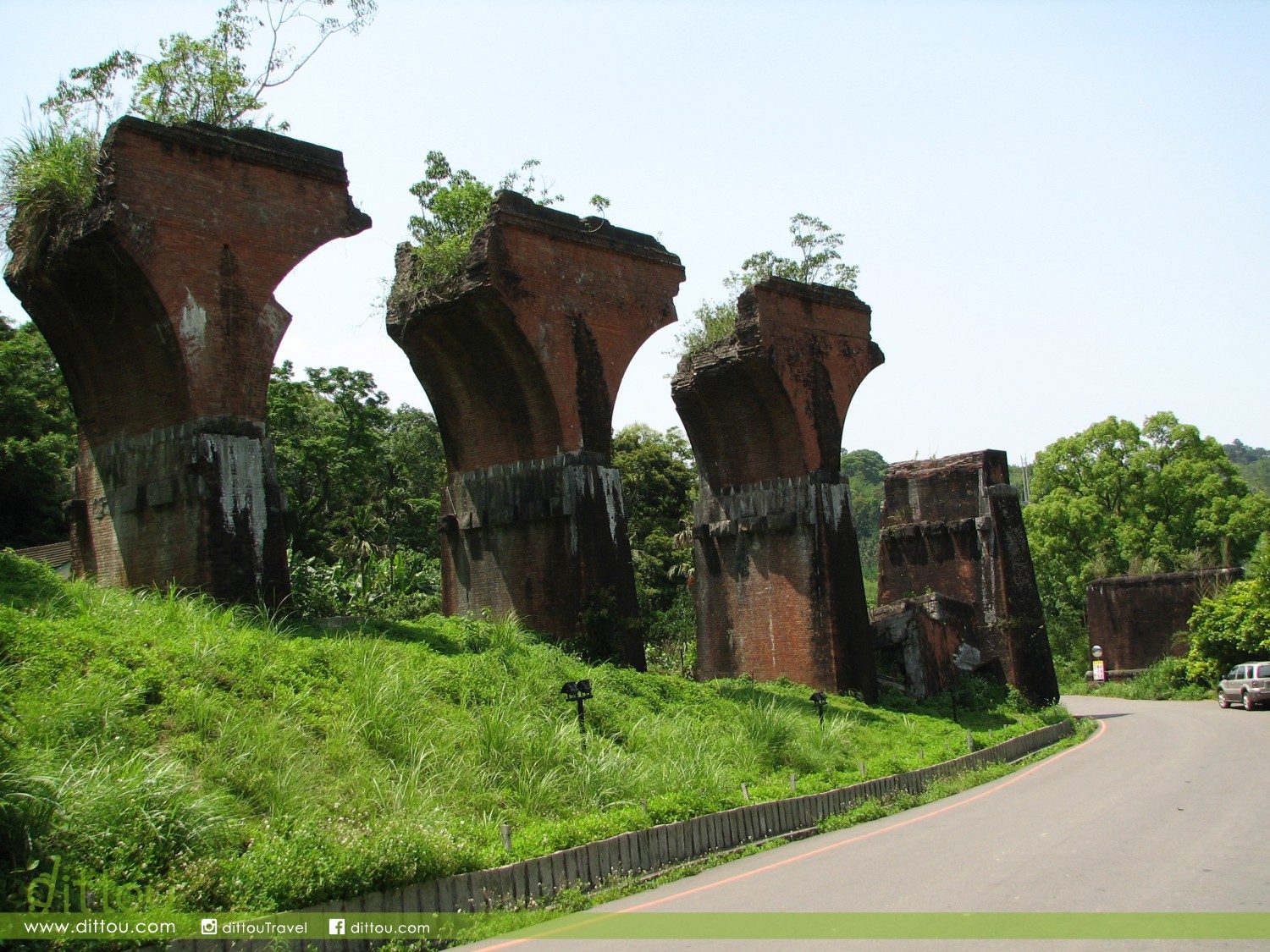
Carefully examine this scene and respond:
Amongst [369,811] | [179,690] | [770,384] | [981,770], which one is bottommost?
[981,770]

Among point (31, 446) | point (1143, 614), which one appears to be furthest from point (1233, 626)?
point (31, 446)

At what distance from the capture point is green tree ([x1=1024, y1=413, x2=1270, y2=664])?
40.1 m

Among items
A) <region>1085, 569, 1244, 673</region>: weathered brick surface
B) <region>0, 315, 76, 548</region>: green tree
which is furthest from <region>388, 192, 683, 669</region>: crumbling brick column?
<region>1085, 569, 1244, 673</region>: weathered brick surface

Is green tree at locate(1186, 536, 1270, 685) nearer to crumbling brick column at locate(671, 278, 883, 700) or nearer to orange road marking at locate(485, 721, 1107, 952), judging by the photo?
crumbling brick column at locate(671, 278, 883, 700)

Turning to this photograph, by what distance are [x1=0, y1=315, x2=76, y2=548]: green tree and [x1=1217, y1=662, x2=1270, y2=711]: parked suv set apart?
82.0 ft

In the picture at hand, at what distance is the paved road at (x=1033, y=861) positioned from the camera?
260 inches

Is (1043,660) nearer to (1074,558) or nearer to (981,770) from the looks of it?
(981,770)

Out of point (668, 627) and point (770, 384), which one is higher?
point (770, 384)

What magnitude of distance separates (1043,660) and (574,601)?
13.3 m

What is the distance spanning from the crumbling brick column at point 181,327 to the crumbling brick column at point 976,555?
54.5ft

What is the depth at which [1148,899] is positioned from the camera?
664cm

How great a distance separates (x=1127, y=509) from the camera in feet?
139

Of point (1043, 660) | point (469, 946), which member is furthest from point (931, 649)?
point (469, 946)

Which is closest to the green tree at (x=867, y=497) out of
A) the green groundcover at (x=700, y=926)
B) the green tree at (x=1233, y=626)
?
the green tree at (x=1233, y=626)
